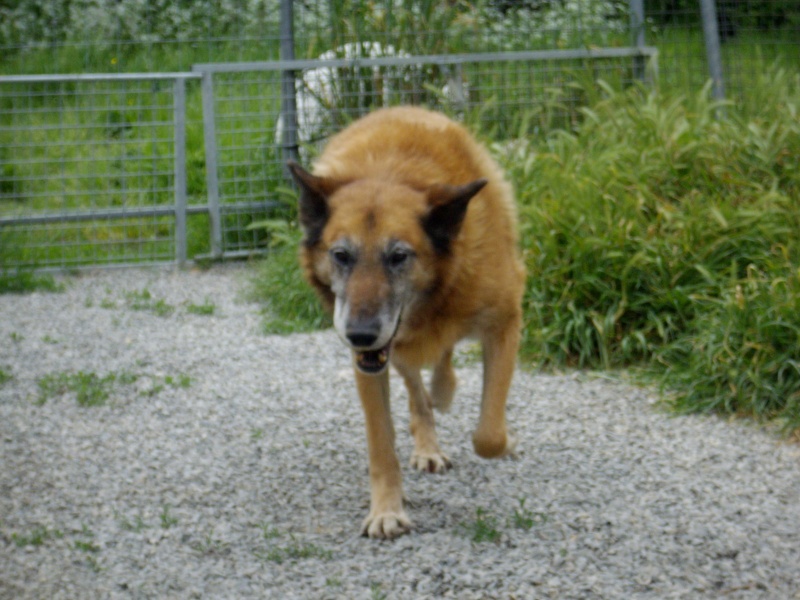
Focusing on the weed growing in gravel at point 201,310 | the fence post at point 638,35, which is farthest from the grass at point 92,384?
the fence post at point 638,35

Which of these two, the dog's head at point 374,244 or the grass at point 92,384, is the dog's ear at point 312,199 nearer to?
the dog's head at point 374,244

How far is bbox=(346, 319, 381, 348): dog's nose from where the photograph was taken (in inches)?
130

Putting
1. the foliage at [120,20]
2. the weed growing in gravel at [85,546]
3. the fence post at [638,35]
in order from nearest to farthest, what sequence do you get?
the weed growing in gravel at [85,546]
the fence post at [638,35]
the foliage at [120,20]

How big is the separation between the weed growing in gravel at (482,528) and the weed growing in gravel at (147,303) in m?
3.91

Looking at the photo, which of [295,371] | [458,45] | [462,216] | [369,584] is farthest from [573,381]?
[458,45]

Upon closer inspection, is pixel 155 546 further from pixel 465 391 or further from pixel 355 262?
pixel 465 391

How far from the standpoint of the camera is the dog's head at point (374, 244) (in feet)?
11.0

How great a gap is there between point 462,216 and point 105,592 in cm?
169

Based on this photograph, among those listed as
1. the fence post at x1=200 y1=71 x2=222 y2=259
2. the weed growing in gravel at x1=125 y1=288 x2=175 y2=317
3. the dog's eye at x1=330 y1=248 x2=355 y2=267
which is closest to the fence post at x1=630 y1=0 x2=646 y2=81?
the fence post at x1=200 y1=71 x2=222 y2=259

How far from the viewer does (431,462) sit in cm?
433

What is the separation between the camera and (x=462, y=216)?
3553 millimetres

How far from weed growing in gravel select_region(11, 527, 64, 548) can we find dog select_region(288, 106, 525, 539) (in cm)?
108

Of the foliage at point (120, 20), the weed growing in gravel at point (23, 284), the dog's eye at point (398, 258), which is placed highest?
the foliage at point (120, 20)

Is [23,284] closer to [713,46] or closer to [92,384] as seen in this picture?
[92,384]
